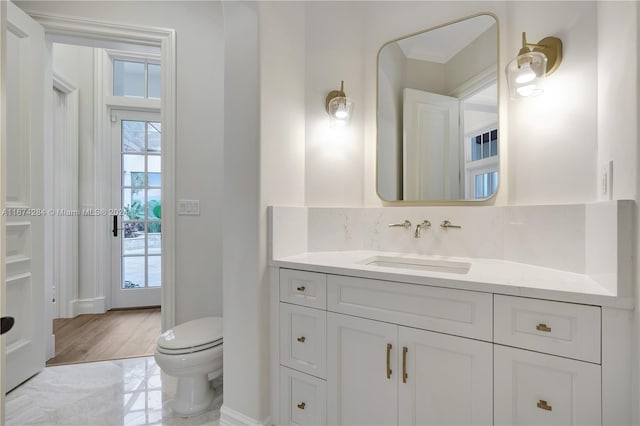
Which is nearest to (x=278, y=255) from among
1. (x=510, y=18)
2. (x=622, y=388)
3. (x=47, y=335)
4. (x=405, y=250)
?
(x=405, y=250)

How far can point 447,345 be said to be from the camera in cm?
112

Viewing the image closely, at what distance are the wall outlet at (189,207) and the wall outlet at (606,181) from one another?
2.24m

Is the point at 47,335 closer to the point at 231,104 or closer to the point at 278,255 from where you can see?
the point at 278,255

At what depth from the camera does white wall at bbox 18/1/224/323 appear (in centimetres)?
226

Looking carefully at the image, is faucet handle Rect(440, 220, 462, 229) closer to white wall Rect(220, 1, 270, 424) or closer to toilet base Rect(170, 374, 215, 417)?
white wall Rect(220, 1, 270, 424)

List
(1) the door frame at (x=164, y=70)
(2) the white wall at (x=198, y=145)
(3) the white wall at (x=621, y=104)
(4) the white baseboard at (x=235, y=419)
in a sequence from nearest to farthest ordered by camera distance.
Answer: (3) the white wall at (x=621, y=104) < (4) the white baseboard at (x=235, y=419) < (1) the door frame at (x=164, y=70) < (2) the white wall at (x=198, y=145)

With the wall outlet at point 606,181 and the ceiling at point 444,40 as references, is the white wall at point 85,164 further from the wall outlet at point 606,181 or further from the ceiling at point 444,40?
the wall outlet at point 606,181

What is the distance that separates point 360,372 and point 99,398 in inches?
63.7

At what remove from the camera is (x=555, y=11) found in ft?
4.47

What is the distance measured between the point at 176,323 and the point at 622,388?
7.64ft

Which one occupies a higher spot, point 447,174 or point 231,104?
point 231,104

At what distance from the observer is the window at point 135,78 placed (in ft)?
11.3

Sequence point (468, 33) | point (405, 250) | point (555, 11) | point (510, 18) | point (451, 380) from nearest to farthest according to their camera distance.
Result: point (451, 380) → point (555, 11) → point (510, 18) → point (468, 33) → point (405, 250)

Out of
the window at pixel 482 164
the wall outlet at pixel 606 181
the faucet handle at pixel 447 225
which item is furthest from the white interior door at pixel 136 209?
the wall outlet at pixel 606 181
